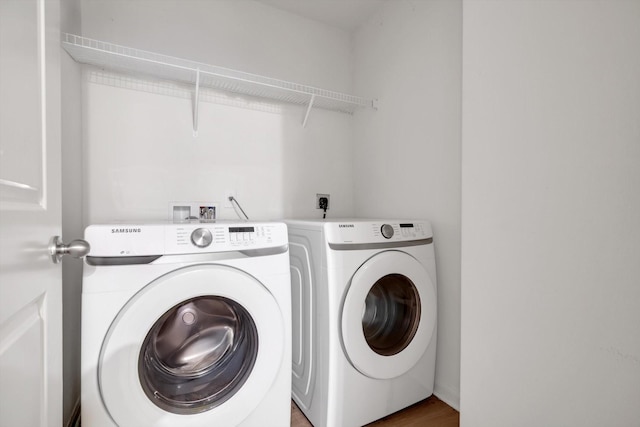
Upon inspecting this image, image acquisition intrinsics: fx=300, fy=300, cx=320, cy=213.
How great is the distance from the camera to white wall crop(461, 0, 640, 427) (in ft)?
2.70

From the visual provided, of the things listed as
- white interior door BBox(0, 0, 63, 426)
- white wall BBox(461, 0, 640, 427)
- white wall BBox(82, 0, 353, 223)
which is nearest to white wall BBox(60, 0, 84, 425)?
white wall BBox(82, 0, 353, 223)

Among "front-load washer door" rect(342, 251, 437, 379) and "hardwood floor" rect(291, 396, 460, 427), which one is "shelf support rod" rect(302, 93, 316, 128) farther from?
"hardwood floor" rect(291, 396, 460, 427)

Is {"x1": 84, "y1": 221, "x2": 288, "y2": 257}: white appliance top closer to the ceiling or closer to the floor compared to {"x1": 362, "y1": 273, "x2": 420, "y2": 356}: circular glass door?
closer to the ceiling

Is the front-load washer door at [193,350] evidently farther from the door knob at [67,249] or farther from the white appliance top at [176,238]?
the door knob at [67,249]

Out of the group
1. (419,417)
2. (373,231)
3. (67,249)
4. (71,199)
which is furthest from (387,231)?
(71,199)

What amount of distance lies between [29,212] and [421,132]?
1697 mm

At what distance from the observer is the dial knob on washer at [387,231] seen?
1385 millimetres

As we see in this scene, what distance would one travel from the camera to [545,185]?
0.97m

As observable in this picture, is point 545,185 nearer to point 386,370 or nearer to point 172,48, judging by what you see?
point 386,370

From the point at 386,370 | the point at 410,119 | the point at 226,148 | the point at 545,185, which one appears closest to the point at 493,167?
the point at 545,185

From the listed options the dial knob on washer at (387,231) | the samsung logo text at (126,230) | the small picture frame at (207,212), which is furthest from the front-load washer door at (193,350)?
the small picture frame at (207,212)

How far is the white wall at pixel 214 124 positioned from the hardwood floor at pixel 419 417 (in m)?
1.15

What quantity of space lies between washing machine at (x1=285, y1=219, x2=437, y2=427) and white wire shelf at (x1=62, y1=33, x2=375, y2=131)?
879 millimetres

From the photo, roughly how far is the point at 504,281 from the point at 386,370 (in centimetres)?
64
